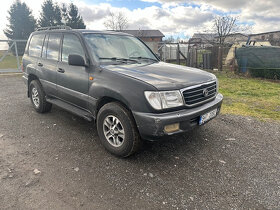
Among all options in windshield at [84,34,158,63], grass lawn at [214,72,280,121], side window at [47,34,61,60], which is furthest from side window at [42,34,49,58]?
grass lawn at [214,72,280,121]

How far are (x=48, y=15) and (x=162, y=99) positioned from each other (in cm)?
4310

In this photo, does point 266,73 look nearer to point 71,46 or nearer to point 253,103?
point 253,103

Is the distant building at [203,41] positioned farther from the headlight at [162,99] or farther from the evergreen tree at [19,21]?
the evergreen tree at [19,21]

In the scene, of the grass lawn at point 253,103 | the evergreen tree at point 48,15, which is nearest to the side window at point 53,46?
the grass lawn at point 253,103

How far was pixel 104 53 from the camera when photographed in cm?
333

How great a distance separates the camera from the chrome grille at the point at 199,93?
266 cm

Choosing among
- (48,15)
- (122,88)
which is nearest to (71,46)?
(122,88)

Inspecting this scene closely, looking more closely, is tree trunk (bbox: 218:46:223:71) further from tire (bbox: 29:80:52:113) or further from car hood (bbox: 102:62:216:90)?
tire (bbox: 29:80:52:113)

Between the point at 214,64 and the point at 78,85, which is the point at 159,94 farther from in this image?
the point at 214,64

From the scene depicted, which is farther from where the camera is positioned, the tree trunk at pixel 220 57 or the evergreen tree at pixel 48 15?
the evergreen tree at pixel 48 15

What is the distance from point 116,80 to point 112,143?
0.97 m

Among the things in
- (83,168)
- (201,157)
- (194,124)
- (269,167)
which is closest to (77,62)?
(83,168)

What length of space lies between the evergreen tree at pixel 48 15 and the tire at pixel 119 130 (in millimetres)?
41446

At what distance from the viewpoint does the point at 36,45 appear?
468 cm
